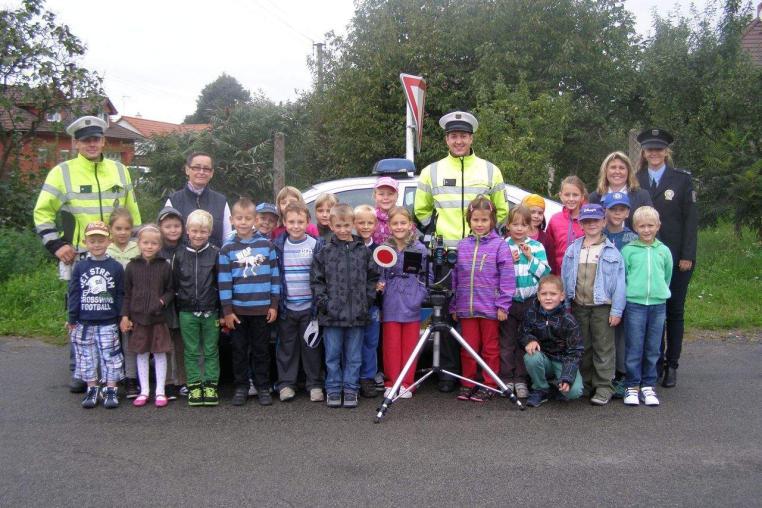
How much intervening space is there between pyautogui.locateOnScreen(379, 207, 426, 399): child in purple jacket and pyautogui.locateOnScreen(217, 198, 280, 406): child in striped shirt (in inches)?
34.5

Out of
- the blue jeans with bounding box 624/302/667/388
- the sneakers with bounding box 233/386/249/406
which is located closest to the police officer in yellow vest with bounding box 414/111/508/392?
the blue jeans with bounding box 624/302/667/388

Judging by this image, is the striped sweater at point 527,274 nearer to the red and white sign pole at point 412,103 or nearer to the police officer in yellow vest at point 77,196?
the red and white sign pole at point 412,103

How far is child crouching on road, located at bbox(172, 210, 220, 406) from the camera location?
5.17 meters

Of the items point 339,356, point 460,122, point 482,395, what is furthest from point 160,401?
point 460,122

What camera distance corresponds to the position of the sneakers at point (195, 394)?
5.16 metres

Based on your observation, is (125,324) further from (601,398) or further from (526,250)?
(601,398)

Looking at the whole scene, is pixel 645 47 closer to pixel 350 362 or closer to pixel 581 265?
pixel 581 265

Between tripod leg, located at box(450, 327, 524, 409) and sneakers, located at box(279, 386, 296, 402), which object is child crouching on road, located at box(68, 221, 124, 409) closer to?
sneakers, located at box(279, 386, 296, 402)

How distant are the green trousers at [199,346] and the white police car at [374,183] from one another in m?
1.53

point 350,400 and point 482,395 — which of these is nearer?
point 350,400

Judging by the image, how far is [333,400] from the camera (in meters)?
A: 5.18

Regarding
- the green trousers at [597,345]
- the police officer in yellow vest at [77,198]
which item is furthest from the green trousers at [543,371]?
the police officer in yellow vest at [77,198]

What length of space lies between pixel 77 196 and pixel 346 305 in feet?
7.69

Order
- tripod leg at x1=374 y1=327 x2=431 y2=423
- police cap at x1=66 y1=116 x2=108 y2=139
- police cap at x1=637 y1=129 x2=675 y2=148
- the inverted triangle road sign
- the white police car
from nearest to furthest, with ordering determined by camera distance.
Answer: tripod leg at x1=374 y1=327 x2=431 y2=423
police cap at x1=66 y1=116 x2=108 y2=139
police cap at x1=637 y1=129 x2=675 y2=148
the white police car
the inverted triangle road sign
